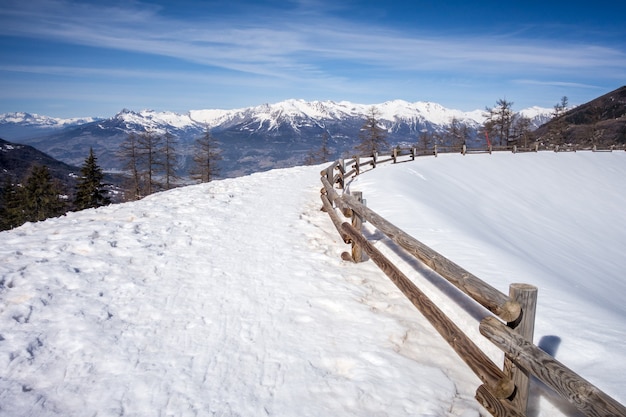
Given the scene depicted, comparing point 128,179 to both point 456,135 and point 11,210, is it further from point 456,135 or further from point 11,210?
point 456,135

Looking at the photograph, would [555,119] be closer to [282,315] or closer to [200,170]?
[200,170]

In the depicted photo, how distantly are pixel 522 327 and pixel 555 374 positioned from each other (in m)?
0.50

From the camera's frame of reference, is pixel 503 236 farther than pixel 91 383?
Yes

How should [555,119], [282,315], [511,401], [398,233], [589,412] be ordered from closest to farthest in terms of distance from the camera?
[589,412] → [511,401] → [282,315] → [398,233] → [555,119]

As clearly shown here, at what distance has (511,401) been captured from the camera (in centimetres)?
296

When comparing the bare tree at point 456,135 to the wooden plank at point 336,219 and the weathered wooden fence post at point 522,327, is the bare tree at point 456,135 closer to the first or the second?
the wooden plank at point 336,219

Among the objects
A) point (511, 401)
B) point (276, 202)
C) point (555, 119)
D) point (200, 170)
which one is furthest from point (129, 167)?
point (555, 119)

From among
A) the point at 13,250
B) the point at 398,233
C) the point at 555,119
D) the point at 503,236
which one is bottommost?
the point at 503,236

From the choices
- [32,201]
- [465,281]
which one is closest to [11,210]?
[32,201]

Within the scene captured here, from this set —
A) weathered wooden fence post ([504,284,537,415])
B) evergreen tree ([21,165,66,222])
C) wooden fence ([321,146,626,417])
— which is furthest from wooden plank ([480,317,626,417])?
evergreen tree ([21,165,66,222])

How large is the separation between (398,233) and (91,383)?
429 cm

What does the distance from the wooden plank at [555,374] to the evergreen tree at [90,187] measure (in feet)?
135

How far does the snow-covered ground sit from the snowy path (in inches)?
0.8

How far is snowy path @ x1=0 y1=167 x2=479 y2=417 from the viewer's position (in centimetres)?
324
